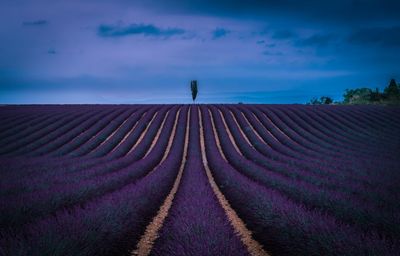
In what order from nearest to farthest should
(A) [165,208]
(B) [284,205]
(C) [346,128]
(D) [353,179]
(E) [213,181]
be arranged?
(B) [284,205] < (A) [165,208] < (D) [353,179] < (E) [213,181] < (C) [346,128]

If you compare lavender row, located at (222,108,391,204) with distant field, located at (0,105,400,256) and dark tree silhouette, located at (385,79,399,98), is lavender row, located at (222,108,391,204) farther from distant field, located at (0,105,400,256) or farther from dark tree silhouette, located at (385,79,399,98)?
dark tree silhouette, located at (385,79,399,98)

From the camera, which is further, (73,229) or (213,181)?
(213,181)

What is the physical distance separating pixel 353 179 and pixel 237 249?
19.3 feet

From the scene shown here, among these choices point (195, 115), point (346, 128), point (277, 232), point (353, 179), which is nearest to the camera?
point (277, 232)

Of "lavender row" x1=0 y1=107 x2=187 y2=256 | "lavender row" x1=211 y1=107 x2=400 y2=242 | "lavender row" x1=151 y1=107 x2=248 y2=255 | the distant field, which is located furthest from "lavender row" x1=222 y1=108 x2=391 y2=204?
"lavender row" x1=0 y1=107 x2=187 y2=256

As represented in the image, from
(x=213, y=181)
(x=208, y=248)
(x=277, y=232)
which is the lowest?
(x=213, y=181)

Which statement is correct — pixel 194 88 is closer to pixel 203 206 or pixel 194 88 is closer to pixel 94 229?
pixel 203 206

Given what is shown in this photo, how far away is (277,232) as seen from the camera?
14.6 feet

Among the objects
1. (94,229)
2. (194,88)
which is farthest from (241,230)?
(194,88)

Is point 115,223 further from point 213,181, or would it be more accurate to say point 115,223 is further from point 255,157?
point 255,157

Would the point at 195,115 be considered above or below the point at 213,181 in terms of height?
above

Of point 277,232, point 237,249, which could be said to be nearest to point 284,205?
point 277,232

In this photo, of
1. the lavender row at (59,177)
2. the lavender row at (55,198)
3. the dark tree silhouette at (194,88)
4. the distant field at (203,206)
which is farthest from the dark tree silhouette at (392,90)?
the lavender row at (55,198)

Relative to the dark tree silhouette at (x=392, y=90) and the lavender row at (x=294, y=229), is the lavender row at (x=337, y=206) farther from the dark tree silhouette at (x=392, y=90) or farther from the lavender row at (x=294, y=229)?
the dark tree silhouette at (x=392, y=90)
